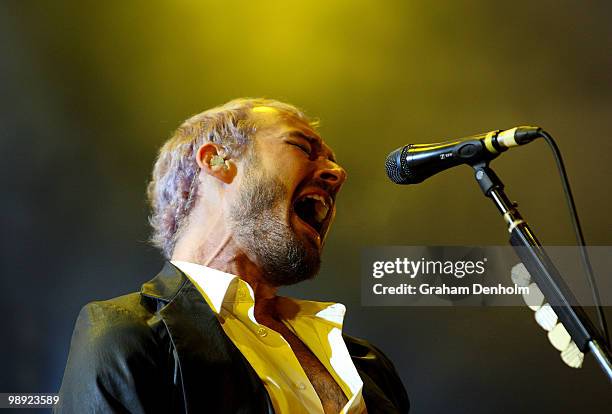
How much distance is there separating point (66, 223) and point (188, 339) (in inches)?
33.2

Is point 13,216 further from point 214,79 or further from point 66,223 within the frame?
point 214,79

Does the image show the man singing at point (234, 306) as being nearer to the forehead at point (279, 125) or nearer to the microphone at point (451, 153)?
the forehead at point (279, 125)

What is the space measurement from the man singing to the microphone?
1.16 feet

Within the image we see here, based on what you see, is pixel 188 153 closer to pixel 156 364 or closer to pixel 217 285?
pixel 217 285

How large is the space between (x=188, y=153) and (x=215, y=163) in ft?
0.27

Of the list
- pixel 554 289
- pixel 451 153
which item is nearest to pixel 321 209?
pixel 451 153

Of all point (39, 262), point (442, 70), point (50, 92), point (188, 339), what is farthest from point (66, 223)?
point (442, 70)

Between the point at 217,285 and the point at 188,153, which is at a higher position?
the point at 188,153

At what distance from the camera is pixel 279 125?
1.62m

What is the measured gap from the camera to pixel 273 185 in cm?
154

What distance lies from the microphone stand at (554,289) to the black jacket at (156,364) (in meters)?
0.49

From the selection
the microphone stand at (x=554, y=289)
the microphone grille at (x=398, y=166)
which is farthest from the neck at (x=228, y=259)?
the microphone stand at (x=554, y=289)

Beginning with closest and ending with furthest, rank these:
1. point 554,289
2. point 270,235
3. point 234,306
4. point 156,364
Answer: point 554,289, point 156,364, point 234,306, point 270,235

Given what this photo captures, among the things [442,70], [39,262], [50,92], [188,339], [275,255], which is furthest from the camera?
[442,70]
